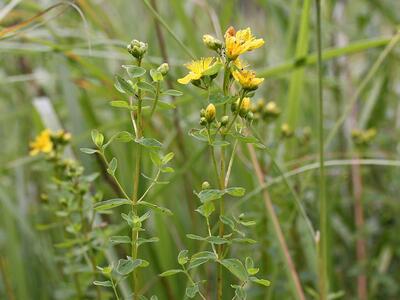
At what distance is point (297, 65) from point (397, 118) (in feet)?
2.19

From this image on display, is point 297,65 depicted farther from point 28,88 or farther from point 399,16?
point 28,88

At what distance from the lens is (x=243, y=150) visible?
1378 millimetres

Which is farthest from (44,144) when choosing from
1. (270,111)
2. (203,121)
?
(203,121)

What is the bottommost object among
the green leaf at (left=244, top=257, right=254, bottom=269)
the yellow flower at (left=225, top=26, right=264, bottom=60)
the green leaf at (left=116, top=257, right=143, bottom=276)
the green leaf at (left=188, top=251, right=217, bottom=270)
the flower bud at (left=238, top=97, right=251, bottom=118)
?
the green leaf at (left=244, top=257, right=254, bottom=269)

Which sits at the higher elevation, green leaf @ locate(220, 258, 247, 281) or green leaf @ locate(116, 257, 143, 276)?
green leaf @ locate(116, 257, 143, 276)

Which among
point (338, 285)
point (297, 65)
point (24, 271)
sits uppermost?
point (297, 65)

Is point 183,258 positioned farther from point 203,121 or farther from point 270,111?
point 270,111

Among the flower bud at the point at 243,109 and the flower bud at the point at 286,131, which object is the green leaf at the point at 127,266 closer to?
the flower bud at the point at 243,109

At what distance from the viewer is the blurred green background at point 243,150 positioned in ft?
4.25

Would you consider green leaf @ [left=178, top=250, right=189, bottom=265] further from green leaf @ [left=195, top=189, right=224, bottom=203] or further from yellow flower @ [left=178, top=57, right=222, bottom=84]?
yellow flower @ [left=178, top=57, right=222, bottom=84]

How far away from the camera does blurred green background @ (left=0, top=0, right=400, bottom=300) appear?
4.25 feet

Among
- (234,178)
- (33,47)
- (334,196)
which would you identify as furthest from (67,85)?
(334,196)

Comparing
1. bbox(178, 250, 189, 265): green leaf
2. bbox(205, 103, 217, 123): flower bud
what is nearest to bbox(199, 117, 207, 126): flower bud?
bbox(205, 103, 217, 123): flower bud

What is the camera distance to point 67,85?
1543 millimetres
